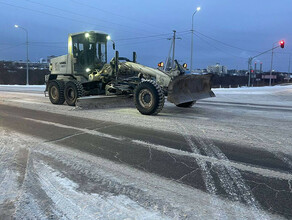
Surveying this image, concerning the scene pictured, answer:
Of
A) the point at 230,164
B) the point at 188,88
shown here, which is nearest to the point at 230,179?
the point at 230,164

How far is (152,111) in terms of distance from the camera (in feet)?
29.5

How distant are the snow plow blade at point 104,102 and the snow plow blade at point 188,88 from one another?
2.91 meters

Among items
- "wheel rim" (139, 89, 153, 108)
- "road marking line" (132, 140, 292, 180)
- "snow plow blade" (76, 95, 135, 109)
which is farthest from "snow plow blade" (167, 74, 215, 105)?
"road marking line" (132, 140, 292, 180)

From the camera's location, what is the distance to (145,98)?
916cm

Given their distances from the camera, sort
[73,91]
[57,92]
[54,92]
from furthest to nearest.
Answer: [54,92]
[57,92]
[73,91]

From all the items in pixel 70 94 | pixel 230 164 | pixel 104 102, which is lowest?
pixel 230 164

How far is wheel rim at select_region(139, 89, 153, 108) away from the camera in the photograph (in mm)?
8992

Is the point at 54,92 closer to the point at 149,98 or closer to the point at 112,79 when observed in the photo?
the point at 112,79

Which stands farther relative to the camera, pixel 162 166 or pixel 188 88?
pixel 188 88

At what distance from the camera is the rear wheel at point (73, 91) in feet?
37.5

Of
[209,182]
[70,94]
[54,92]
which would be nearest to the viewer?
[209,182]

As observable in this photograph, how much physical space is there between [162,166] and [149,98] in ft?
16.1

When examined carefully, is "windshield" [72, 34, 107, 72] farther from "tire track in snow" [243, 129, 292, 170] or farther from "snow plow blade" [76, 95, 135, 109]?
"tire track in snow" [243, 129, 292, 170]

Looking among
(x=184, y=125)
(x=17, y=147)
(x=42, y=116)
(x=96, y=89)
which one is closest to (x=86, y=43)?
(x=96, y=89)
